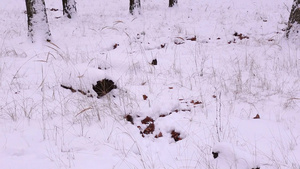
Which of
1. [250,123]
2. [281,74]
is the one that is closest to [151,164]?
[250,123]

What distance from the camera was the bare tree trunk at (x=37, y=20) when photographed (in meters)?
6.13

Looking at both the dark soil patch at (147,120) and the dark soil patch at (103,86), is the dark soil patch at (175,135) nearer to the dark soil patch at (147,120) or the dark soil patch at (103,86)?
the dark soil patch at (147,120)

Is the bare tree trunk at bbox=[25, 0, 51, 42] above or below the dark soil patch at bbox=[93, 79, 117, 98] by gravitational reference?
above

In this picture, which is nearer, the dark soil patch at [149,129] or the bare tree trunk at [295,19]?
the dark soil patch at [149,129]

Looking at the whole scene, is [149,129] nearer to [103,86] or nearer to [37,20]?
[103,86]

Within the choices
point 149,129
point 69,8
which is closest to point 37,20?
point 69,8

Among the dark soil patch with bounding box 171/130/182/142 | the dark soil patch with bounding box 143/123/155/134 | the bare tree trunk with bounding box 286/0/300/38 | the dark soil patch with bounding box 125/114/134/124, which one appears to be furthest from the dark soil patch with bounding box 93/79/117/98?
the bare tree trunk with bounding box 286/0/300/38

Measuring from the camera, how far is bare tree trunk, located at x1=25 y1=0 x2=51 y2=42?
613 cm

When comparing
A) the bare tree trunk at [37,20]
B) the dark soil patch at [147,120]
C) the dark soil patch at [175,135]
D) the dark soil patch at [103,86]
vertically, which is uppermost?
the bare tree trunk at [37,20]

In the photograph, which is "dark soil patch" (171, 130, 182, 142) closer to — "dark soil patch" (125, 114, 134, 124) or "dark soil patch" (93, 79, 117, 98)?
"dark soil patch" (125, 114, 134, 124)

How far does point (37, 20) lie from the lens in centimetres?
627

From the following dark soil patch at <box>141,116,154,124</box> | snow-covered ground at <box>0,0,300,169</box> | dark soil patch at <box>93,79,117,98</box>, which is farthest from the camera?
dark soil patch at <box>93,79,117,98</box>

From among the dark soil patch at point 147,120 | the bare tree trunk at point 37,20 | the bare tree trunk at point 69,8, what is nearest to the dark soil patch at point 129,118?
the dark soil patch at point 147,120

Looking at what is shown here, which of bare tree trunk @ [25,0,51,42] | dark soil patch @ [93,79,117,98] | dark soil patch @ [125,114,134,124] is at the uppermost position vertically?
bare tree trunk @ [25,0,51,42]
